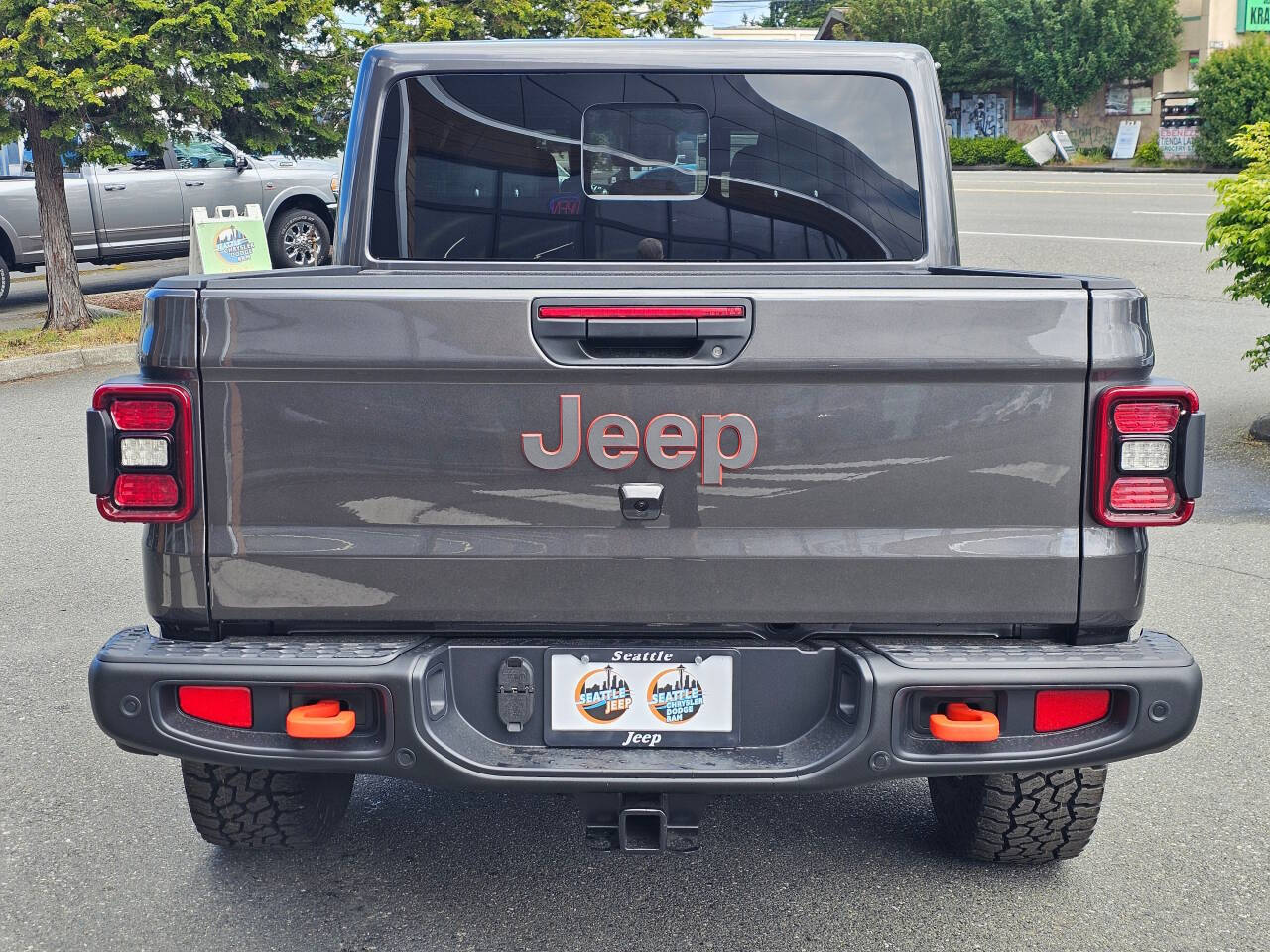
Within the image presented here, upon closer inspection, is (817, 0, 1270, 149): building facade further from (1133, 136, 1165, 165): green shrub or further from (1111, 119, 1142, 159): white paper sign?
(1133, 136, 1165, 165): green shrub

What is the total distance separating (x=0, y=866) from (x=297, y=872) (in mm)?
780

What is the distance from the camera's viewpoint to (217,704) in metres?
2.88

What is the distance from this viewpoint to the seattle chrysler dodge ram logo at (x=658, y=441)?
109 inches

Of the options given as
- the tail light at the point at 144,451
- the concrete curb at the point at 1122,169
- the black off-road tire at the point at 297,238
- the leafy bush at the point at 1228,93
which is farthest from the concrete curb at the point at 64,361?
the leafy bush at the point at 1228,93

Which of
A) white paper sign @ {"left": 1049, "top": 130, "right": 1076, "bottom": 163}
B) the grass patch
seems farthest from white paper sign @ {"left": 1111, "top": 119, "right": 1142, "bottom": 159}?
the grass patch

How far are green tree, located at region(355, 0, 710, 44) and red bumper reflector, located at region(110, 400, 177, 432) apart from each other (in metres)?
14.2

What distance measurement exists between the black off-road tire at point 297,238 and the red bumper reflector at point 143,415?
535 inches

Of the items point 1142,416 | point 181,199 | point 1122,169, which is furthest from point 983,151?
point 1142,416

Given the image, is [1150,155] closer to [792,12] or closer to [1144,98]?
[1144,98]

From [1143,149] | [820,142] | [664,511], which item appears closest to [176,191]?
[820,142]

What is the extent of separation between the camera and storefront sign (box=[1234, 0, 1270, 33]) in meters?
48.2

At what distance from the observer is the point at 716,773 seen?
2.79 meters

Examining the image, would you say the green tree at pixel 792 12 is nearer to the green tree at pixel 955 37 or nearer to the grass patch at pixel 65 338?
the green tree at pixel 955 37

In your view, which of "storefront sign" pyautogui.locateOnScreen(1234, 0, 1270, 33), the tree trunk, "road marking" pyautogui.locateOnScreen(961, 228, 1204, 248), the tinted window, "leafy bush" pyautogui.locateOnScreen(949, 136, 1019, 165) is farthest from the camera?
"leafy bush" pyautogui.locateOnScreen(949, 136, 1019, 165)
